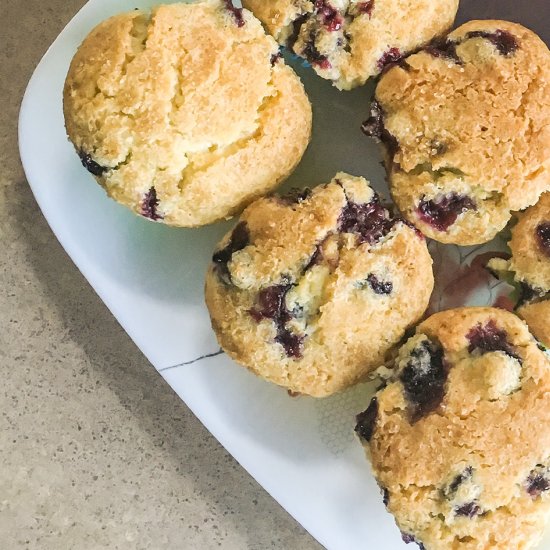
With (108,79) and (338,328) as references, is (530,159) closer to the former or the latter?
(338,328)

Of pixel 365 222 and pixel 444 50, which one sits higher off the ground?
pixel 444 50

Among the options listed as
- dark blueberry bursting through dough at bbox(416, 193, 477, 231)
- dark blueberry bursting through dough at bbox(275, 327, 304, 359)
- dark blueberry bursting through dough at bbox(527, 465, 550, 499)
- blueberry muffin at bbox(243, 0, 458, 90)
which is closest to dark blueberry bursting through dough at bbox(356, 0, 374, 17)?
blueberry muffin at bbox(243, 0, 458, 90)

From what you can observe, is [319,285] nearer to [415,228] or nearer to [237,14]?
[415,228]

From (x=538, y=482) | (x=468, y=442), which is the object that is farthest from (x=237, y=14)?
(x=538, y=482)

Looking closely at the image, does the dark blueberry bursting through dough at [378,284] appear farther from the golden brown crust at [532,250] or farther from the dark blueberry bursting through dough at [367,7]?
the dark blueberry bursting through dough at [367,7]

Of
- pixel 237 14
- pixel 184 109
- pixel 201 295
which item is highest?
pixel 237 14

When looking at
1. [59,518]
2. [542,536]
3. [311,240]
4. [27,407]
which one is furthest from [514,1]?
[59,518]

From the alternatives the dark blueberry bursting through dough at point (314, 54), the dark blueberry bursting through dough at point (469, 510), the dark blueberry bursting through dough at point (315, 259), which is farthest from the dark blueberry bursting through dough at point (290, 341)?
the dark blueberry bursting through dough at point (314, 54)

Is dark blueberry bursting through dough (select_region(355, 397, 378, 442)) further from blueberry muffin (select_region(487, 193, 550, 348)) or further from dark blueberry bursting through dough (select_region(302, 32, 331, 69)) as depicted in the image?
dark blueberry bursting through dough (select_region(302, 32, 331, 69))

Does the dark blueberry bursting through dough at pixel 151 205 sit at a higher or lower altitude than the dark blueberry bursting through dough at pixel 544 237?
lower
